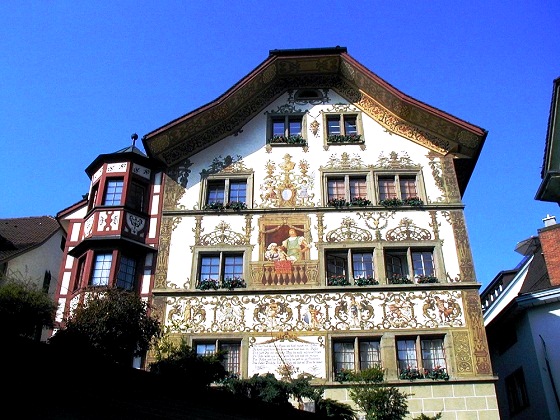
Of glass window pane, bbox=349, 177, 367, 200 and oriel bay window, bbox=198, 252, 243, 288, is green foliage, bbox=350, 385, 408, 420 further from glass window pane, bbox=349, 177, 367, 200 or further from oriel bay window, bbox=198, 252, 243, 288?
glass window pane, bbox=349, 177, 367, 200

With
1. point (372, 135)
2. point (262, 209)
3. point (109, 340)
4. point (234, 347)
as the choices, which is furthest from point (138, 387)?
point (372, 135)

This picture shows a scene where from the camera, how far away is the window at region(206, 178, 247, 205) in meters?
23.3

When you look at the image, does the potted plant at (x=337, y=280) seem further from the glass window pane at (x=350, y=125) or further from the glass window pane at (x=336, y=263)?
the glass window pane at (x=350, y=125)

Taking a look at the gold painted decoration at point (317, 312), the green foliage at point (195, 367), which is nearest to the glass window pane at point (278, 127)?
the gold painted decoration at point (317, 312)

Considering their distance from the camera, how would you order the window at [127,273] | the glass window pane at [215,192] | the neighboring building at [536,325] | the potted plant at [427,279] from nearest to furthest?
1. the potted plant at [427,279]
2. the window at [127,273]
3. the neighboring building at [536,325]
4. the glass window pane at [215,192]

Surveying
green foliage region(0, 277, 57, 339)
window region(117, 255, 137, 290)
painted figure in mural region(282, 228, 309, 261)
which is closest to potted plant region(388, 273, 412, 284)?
painted figure in mural region(282, 228, 309, 261)

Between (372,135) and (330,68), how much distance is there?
3298mm

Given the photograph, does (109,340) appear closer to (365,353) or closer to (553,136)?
(365,353)

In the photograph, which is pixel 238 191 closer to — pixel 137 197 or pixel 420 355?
pixel 137 197

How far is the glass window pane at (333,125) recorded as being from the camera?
24781 mm

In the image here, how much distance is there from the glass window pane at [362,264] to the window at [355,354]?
234 cm

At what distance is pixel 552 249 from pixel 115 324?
15737 mm

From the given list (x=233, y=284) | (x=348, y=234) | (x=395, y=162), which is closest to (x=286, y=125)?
(x=395, y=162)

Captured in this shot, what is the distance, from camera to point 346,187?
2320cm
